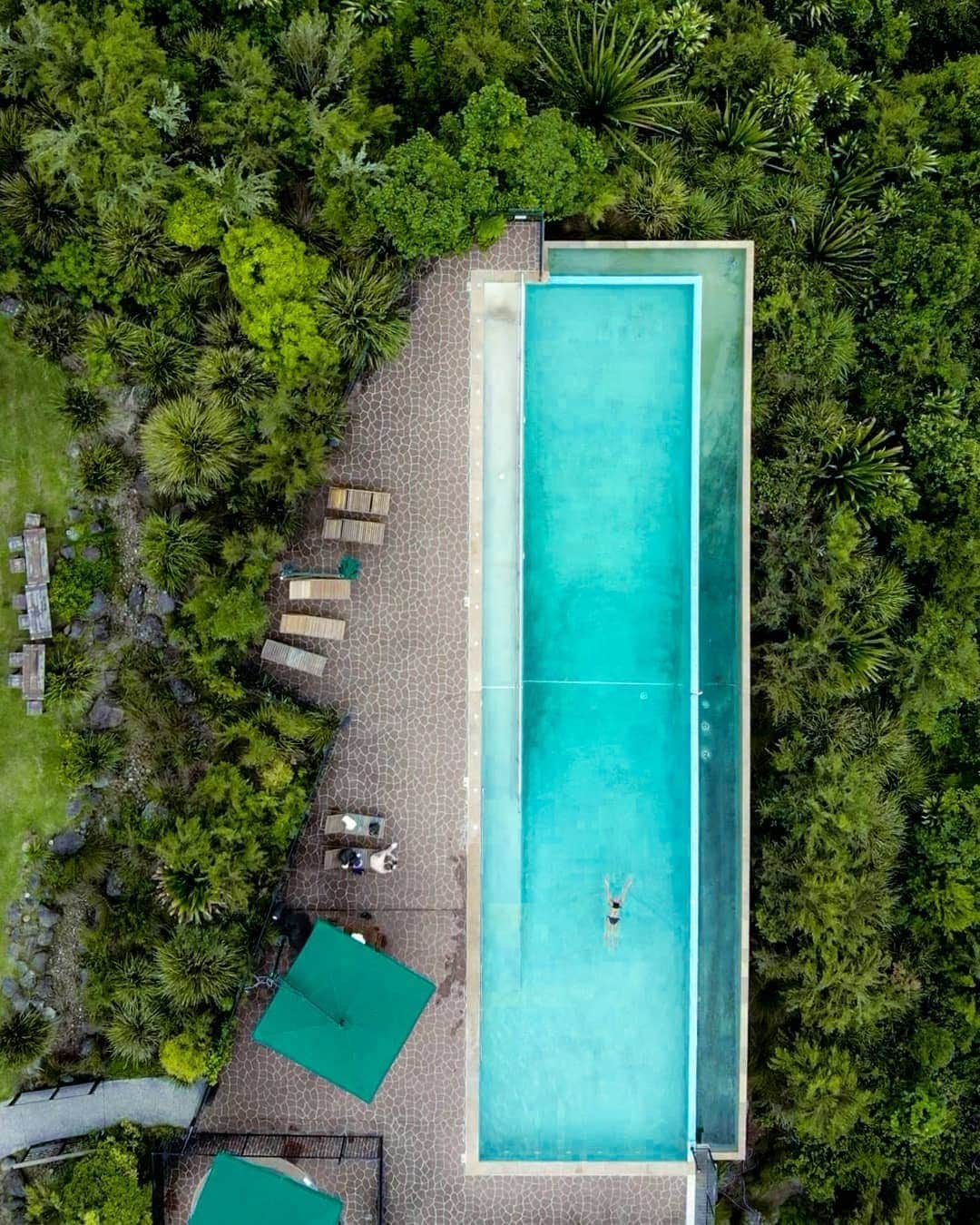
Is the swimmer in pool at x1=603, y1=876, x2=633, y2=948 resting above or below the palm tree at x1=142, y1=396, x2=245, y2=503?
below

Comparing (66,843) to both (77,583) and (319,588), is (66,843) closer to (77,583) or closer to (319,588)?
(77,583)

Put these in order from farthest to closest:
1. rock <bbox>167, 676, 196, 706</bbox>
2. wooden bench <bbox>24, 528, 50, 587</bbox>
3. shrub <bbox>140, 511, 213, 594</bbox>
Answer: wooden bench <bbox>24, 528, 50, 587</bbox>
rock <bbox>167, 676, 196, 706</bbox>
shrub <bbox>140, 511, 213, 594</bbox>

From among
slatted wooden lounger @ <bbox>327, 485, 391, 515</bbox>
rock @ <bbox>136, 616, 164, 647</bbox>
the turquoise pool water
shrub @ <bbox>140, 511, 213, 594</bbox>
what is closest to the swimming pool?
the turquoise pool water

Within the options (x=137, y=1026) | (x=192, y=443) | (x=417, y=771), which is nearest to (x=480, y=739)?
(x=417, y=771)

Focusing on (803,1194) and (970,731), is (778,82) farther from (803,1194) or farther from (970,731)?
(803,1194)

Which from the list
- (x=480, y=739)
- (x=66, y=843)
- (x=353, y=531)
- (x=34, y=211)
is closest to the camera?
(x=34, y=211)

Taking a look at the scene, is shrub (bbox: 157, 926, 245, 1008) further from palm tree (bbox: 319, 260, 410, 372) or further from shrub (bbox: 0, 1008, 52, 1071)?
palm tree (bbox: 319, 260, 410, 372)
